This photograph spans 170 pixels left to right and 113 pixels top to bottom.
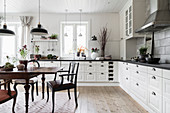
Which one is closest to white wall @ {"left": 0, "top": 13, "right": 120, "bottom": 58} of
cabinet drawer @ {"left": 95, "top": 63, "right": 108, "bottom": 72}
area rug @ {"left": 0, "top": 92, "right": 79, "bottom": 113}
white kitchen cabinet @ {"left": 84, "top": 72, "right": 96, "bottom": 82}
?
cabinet drawer @ {"left": 95, "top": 63, "right": 108, "bottom": 72}

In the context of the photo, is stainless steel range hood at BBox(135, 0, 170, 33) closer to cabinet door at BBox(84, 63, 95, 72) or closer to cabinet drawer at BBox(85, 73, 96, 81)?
cabinet door at BBox(84, 63, 95, 72)

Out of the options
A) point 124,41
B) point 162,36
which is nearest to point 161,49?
point 162,36

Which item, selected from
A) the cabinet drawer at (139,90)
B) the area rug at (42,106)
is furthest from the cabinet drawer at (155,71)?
the area rug at (42,106)

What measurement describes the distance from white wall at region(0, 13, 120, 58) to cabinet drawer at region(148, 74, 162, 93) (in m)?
2.74

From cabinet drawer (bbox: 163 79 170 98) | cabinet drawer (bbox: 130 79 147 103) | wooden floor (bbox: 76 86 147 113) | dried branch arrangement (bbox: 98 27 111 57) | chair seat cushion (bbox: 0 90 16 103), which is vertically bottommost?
wooden floor (bbox: 76 86 147 113)

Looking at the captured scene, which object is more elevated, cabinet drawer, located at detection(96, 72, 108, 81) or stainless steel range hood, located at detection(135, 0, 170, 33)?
stainless steel range hood, located at detection(135, 0, 170, 33)

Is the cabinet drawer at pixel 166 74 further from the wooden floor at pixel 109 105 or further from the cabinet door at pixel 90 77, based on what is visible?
the cabinet door at pixel 90 77

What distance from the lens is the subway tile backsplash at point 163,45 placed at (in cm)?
263

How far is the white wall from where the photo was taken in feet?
16.0

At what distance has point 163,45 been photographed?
9.10 feet

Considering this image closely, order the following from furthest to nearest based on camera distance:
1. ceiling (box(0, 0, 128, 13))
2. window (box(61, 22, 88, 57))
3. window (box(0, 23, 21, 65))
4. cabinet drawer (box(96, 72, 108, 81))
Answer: window (box(0, 23, 21, 65)), window (box(61, 22, 88, 57)), cabinet drawer (box(96, 72, 108, 81)), ceiling (box(0, 0, 128, 13))

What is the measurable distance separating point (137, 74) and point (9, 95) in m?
2.44

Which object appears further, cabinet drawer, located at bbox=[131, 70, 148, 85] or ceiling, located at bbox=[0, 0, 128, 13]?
ceiling, located at bbox=[0, 0, 128, 13]

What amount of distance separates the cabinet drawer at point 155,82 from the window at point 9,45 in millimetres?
5000
